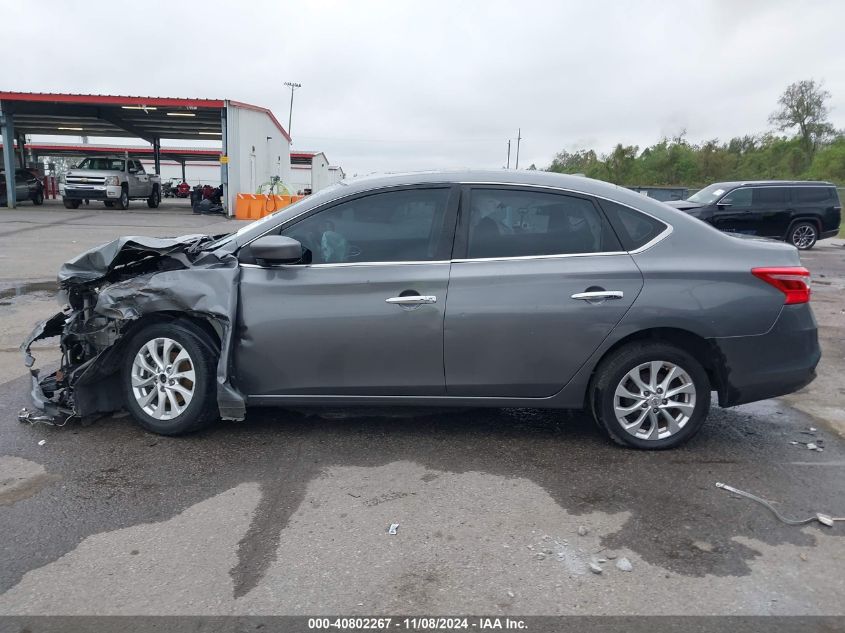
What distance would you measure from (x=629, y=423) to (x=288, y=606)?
2.45 metres

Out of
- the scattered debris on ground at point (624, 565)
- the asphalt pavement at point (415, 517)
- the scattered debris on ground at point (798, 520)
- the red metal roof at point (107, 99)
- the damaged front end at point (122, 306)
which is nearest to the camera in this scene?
the asphalt pavement at point (415, 517)

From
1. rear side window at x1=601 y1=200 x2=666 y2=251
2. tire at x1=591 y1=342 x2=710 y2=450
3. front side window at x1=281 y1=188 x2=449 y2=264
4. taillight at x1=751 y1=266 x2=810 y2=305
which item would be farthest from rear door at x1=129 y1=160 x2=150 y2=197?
Result: taillight at x1=751 y1=266 x2=810 y2=305

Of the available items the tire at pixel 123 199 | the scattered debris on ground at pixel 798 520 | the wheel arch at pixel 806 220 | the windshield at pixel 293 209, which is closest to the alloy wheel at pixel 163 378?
the windshield at pixel 293 209

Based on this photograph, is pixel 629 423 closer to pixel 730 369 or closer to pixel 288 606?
pixel 730 369

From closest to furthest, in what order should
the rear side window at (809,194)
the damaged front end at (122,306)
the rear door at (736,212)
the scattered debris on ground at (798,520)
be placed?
1. the scattered debris on ground at (798,520)
2. the damaged front end at (122,306)
3. the rear door at (736,212)
4. the rear side window at (809,194)

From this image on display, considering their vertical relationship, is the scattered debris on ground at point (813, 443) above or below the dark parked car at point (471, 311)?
below

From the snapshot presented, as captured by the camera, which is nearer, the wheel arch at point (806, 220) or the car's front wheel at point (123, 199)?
the wheel arch at point (806, 220)

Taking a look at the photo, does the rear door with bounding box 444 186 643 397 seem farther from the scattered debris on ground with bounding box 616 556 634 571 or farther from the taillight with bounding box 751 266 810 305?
the scattered debris on ground with bounding box 616 556 634 571

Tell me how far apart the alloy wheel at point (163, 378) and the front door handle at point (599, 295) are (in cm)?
250

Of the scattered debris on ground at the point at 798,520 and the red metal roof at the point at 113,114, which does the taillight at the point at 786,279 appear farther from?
the red metal roof at the point at 113,114

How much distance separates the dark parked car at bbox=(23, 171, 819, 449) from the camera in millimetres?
4137

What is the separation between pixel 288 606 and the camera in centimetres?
273

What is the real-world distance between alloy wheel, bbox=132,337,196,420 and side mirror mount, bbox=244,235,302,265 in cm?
84

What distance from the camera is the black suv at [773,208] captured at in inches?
672
